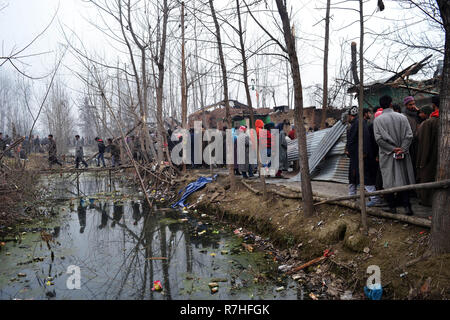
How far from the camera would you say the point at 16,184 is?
26.0ft

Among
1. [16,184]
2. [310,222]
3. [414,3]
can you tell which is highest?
[414,3]

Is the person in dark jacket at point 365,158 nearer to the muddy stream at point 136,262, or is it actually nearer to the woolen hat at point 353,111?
the woolen hat at point 353,111

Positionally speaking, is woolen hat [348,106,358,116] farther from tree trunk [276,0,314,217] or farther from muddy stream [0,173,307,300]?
muddy stream [0,173,307,300]

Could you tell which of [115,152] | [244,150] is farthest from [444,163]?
[115,152]

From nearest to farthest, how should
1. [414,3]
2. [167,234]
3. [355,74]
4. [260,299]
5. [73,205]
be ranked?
1. [260,299]
2. [414,3]
3. [355,74]
4. [167,234]
5. [73,205]

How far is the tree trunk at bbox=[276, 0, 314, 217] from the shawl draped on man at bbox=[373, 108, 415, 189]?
117 cm

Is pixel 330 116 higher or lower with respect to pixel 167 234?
higher

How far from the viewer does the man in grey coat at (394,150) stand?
446cm

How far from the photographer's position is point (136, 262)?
209 inches

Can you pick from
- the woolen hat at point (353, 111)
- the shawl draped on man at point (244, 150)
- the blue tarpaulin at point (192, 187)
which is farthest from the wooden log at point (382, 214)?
the blue tarpaulin at point (192, 187)

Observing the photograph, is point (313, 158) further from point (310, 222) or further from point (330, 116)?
point (330, 116)

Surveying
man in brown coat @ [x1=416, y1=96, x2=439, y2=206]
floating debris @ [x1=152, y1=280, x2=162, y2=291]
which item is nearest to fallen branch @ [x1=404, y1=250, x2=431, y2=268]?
man in brown coat @ [x1=416, y1=96, x2=439, y2=206]
